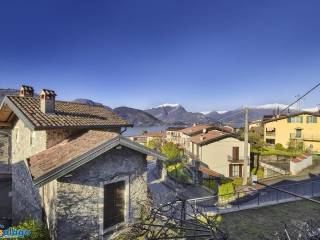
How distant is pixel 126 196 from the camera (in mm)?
11172

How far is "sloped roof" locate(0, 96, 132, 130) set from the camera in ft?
39.7

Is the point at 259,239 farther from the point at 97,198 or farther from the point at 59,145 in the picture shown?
the point at 59,145

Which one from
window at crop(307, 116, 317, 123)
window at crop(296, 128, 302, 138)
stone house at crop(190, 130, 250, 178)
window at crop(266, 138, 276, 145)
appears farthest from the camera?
window at crop(266, 138, 276, 145)

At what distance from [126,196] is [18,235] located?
4113 mm

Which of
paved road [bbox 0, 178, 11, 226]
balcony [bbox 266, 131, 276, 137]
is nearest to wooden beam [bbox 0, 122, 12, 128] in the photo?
paved road [bbox 0, 178, 11, 226]

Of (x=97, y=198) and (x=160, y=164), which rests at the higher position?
(x=97, y=198)

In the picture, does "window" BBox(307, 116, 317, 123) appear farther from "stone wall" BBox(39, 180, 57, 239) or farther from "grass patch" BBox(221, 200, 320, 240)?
"stone wall" BBox(39, 180, 57, 239)

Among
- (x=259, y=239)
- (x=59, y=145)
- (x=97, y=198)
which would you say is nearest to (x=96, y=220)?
(x=97, y=198)

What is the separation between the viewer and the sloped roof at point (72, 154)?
8.99 meters

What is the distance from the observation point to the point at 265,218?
46.9ft

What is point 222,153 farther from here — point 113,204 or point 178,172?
point 113,204

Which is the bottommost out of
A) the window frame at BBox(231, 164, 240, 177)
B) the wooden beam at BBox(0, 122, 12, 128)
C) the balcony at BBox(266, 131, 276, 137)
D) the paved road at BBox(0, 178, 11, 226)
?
the window frame at BBox(231, 164, 240, 177)

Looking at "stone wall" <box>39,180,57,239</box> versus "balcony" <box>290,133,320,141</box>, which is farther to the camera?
"balcony" <box>290,133,320,141</box>

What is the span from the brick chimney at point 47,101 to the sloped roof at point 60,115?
0.87ft
